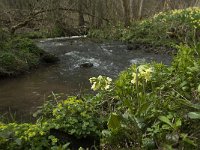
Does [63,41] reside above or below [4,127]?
below

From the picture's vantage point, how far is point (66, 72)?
1071 centimetres

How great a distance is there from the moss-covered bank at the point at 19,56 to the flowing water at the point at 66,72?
1.02 ft

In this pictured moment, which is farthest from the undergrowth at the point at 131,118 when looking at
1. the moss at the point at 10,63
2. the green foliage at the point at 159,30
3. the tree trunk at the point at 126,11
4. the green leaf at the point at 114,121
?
the tree trunk at the point at 126,11

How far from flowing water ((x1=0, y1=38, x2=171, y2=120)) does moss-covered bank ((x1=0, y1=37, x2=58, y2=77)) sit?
0.31m

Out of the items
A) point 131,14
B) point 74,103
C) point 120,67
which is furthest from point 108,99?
point 131,14

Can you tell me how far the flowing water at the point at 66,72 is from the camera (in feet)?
25.0

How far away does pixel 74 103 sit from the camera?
4.15 meters

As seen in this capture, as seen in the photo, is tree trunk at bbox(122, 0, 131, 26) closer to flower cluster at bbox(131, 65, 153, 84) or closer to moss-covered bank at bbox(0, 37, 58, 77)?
moss-covered bank at bbox(0, 37, 58, 77)

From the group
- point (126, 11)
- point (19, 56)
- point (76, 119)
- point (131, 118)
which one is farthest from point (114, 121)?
point (126, 11)

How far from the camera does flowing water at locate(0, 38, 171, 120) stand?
762 cm

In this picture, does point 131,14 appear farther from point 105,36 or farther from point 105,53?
point 105,53

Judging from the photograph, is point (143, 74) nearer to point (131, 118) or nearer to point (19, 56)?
point (131, 118)

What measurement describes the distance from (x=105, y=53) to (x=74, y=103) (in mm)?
9313

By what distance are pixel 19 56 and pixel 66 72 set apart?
1683 mm
